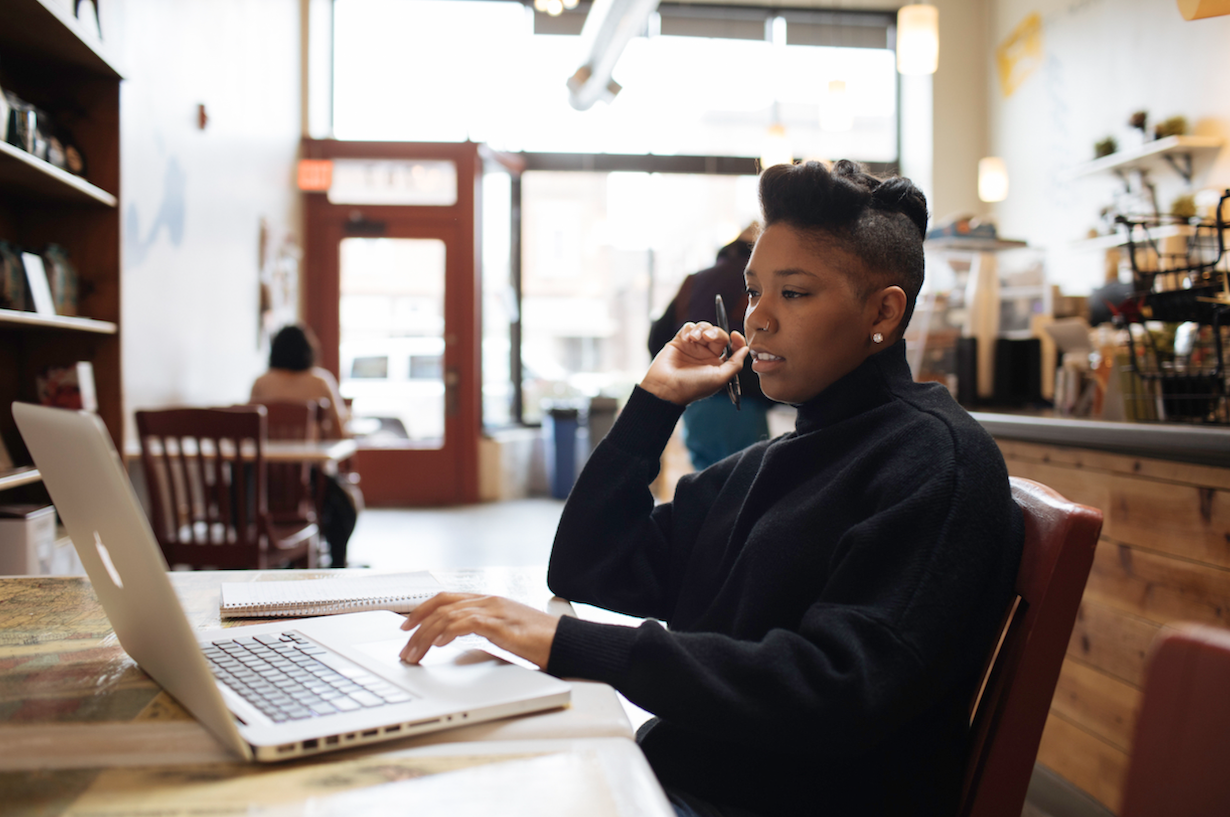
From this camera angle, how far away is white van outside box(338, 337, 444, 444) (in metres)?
6.54

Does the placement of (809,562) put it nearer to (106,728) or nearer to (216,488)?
(106,728)

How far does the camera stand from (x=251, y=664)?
762 mm

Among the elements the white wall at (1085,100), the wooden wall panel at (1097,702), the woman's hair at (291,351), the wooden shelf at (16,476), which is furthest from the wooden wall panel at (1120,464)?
the white wall at (1085,100)

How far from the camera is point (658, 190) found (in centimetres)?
706

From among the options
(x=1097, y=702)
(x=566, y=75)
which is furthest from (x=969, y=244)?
(x=566, y=75)

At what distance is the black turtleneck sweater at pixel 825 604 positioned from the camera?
2.33 feet

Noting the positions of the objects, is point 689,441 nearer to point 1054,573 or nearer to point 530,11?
point 1054,573

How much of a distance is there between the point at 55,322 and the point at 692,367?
1920 mm

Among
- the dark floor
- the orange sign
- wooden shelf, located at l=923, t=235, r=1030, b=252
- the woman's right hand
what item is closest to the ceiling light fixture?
wooden shelf, located at l=923, t=235, r=1030, b=252

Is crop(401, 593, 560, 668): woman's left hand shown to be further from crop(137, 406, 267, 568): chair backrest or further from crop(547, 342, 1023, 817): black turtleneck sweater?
crop(137, 406, 267, 568): chair backrest

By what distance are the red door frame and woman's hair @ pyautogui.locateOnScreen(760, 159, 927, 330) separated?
5722mm

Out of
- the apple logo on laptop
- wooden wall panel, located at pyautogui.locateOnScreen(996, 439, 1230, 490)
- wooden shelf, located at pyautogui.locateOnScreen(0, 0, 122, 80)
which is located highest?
wooden shelf, located at pyautogui.locateOnScreen(0, 0, 122, 80)

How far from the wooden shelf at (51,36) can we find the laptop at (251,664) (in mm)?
1868

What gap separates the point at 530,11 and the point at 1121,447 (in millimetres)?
6383
